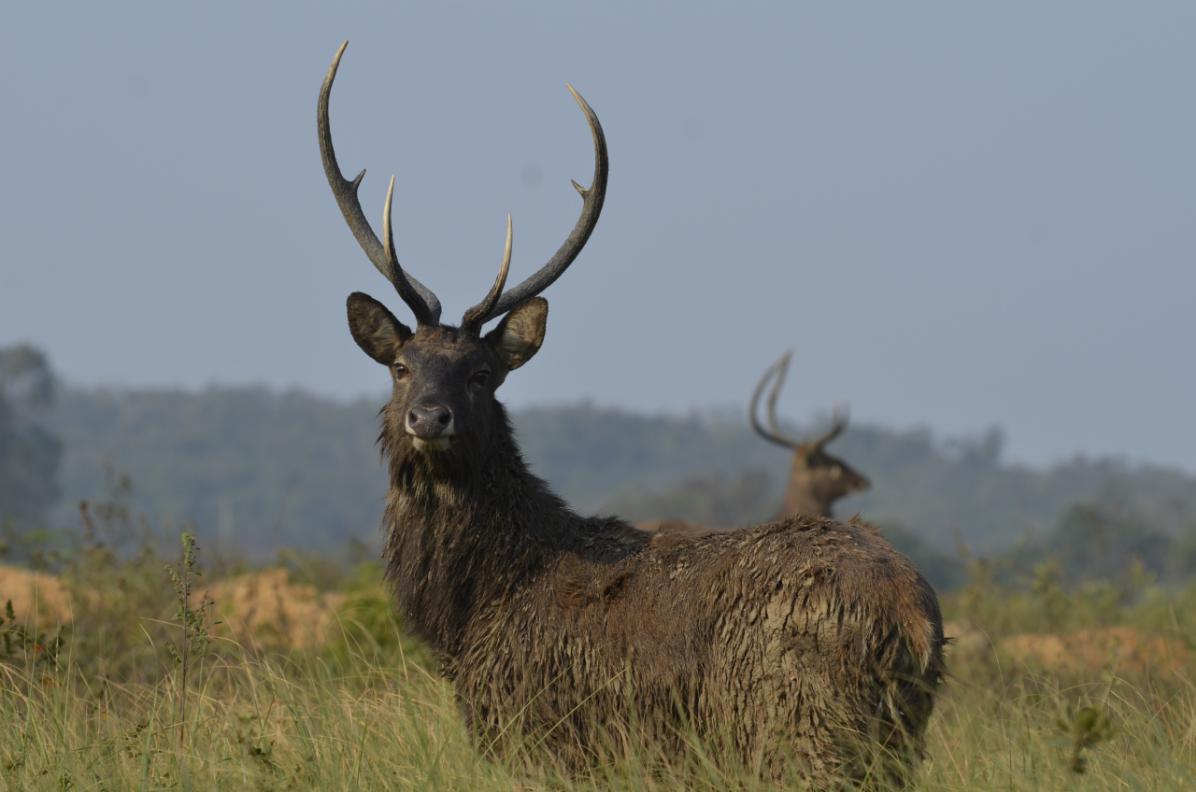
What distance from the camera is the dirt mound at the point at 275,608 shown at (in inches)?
412

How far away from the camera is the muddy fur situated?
221 inches

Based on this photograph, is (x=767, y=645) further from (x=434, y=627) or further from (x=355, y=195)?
(x=355, y=195)

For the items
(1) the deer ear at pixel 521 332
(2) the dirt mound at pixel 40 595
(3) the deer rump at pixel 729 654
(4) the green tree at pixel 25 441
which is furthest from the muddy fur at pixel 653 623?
(4) the green tree at pixel 25 441

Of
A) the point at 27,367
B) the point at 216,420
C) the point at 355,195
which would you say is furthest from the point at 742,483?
the point at 216,420

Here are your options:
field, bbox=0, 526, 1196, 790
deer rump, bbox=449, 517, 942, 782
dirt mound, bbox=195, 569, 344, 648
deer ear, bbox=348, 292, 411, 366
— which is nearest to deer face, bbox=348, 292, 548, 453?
deer ear, bbox=348, 292, 411, 366

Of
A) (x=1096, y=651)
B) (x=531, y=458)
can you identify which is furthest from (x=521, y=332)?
(x=531, y=458)

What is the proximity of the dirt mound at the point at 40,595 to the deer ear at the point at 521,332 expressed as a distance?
138 inches

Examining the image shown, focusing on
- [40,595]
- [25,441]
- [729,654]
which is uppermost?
[729,654]

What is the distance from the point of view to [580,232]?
7.21 m

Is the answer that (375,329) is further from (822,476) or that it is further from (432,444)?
(822,476)

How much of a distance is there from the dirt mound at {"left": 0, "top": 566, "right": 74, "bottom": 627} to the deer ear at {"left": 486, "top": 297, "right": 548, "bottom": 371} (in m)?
3.51

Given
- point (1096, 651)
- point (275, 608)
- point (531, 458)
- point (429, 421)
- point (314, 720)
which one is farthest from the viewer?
point (531, 458)

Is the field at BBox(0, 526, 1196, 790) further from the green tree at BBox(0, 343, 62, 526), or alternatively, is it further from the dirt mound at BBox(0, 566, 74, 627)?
the green tree at BBox(0, 343, 62, 526)

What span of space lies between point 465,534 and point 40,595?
392 centimetres
